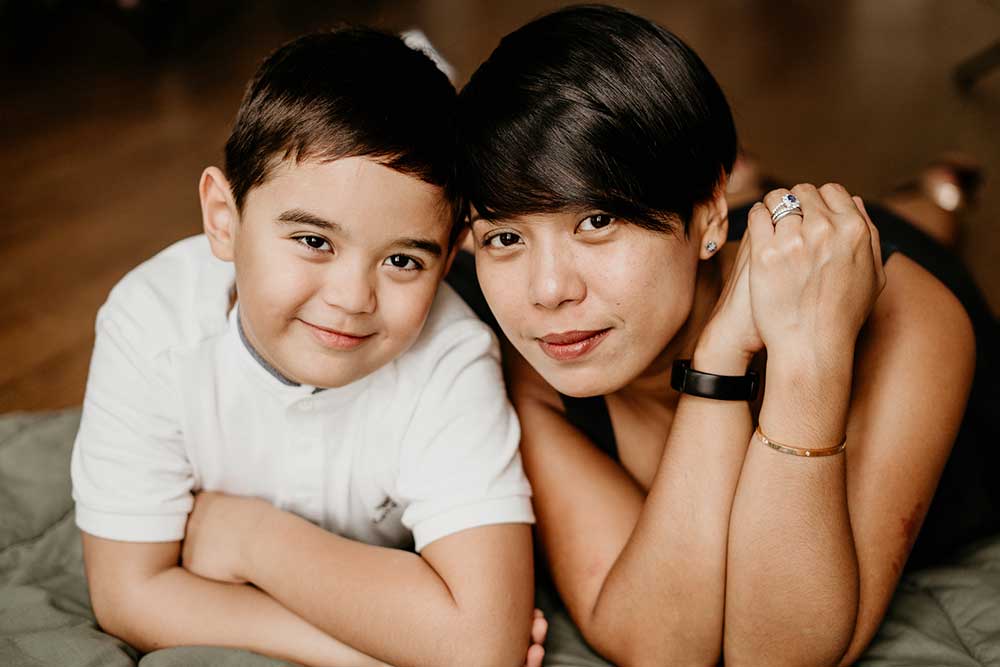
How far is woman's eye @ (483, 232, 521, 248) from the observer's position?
1186mm

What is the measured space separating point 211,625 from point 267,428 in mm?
264

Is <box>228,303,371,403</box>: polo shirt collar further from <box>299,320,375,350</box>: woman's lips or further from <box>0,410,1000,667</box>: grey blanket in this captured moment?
<box>0,410,1000,667</box>: grey blanket

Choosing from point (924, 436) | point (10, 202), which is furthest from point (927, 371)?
point (10, 202)

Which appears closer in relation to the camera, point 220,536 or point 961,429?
point 220,536

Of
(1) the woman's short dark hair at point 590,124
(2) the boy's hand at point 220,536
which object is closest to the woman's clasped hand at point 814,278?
(1) the woman's short dark hair at point 590,124

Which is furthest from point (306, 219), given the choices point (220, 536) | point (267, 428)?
point (220, 536)

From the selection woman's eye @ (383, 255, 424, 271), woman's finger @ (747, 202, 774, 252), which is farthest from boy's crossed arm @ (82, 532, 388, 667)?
woman's finger @ (747, 202, 774, 252)

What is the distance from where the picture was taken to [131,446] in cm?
125

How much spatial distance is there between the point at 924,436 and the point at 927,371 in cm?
9

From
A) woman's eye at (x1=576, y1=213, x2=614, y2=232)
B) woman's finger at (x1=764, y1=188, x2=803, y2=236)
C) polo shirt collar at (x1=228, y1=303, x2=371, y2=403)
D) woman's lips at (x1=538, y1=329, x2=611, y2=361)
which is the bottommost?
polo shirt collar at (x1=228, y1=303, x2=371, y2=403)

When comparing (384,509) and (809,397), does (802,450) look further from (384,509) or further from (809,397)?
(384,509)

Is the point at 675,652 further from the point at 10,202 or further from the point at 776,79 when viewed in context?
the point at 776,79

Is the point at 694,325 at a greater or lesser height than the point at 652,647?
greater

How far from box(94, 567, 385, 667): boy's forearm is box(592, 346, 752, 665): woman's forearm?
0.34 metres
